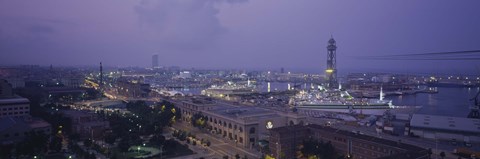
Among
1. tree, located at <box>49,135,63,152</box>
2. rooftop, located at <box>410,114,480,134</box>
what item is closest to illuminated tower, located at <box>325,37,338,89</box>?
rooftop, located at <box>410,114,480,134</box>

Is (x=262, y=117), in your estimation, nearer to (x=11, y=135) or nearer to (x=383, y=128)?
(x=383, y=128)

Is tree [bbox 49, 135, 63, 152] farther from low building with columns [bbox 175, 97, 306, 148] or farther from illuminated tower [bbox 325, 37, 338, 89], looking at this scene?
illuminated tower [bbox 325, 37, 338, 89]

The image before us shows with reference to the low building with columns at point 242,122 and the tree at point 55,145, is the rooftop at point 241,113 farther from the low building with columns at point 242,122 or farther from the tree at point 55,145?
the tree at point 55,145

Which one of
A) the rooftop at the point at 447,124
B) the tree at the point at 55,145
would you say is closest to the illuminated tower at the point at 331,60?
the rooftop at the point at 447,124

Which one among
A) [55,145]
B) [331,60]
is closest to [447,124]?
[55,145]

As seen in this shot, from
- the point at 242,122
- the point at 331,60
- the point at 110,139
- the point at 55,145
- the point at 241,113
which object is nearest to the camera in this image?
the point at 55,145

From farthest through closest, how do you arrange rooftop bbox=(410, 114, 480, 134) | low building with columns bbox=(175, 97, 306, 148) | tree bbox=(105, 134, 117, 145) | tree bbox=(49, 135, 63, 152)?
rooftop bbox=(410, 114, 480, 134)
low building with columns bbox=(175, 97, 306, 148)
tree bbox=(105, 134, 117, 145)
tree bbox=(49, 135, 63, 152)

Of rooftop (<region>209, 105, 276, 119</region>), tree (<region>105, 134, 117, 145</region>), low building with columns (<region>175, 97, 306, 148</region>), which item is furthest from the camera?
rooftop (<region>209, 105, 276, 119</region>)

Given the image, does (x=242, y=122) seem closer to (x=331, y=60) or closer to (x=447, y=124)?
(x=447, y=124)

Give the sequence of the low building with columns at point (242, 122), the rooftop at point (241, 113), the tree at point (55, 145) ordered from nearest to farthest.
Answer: the tree at point (55, 145) → the low building with columns at point (242, 122) → the rooftop at point (241, 113)

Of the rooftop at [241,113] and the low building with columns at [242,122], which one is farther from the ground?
the rooftop at [241,113]

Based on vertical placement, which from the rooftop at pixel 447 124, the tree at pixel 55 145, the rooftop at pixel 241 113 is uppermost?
the rooftop at pixel 241 113
